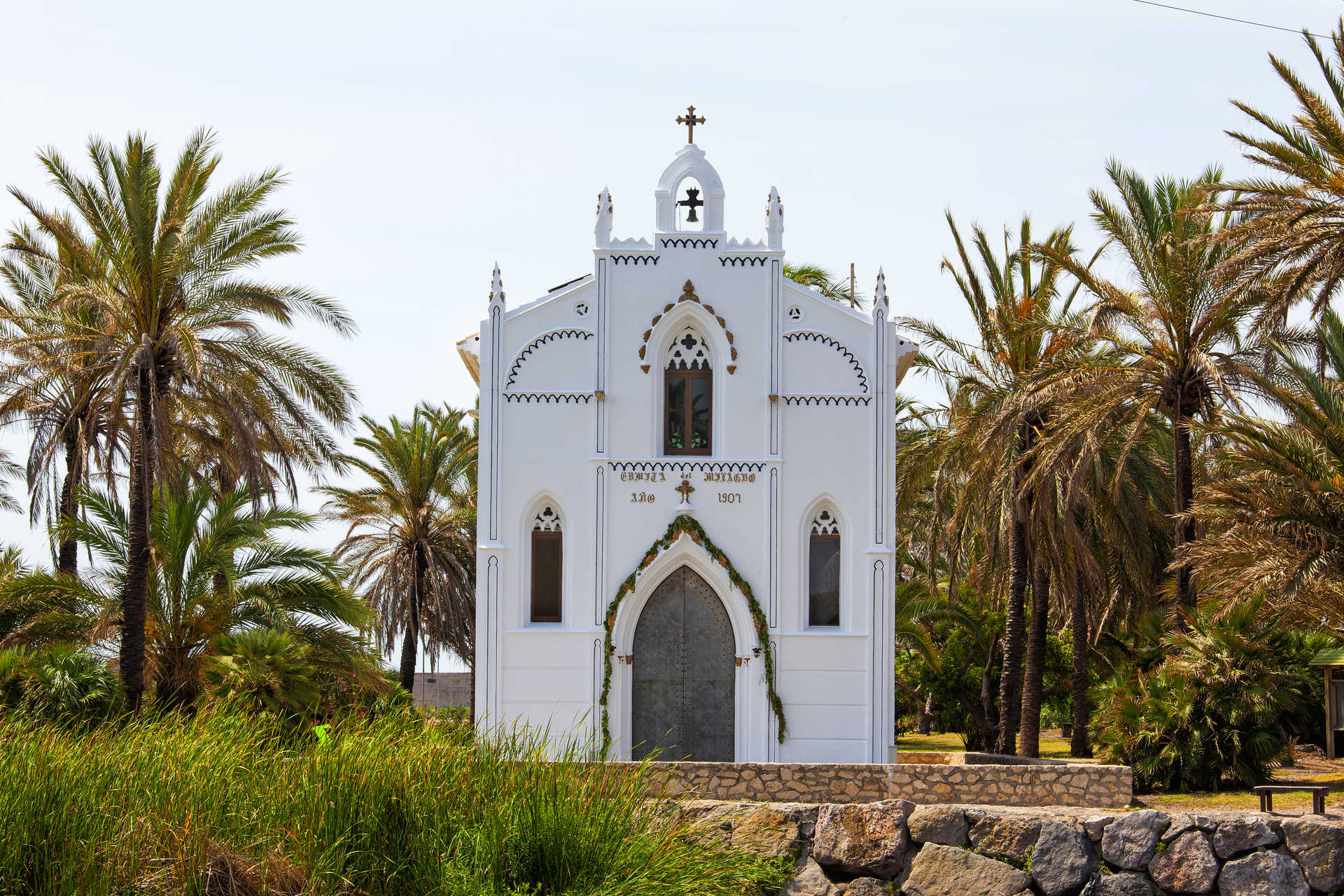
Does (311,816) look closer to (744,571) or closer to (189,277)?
(744,571)

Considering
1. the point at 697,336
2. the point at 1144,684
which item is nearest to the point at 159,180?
the point at 697,336

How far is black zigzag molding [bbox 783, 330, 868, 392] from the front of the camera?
2294 centimetres

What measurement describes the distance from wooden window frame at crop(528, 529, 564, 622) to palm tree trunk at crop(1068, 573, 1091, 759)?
11.0 meters

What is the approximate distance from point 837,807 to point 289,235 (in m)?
13.2

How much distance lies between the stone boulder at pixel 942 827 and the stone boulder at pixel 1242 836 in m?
2.55

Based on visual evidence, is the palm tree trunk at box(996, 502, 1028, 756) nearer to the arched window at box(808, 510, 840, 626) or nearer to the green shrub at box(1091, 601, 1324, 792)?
the arched window at box(808, 510, 840, 626)

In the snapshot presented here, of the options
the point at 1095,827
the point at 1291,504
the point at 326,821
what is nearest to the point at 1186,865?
the point at 1095,827

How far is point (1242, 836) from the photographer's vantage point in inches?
602

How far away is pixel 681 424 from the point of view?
23125mm

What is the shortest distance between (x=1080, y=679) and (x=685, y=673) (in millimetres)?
10146

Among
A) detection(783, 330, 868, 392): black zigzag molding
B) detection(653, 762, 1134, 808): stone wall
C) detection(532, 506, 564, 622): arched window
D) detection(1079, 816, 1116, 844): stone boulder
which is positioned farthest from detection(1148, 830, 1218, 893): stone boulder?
detection(532, 506, 564, 622): arched window

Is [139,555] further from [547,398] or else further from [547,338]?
[547,338]

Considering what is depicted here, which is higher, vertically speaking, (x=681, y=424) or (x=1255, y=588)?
(x=681, y=424)

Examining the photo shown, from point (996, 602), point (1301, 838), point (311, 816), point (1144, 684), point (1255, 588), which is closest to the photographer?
point (311, 816)
